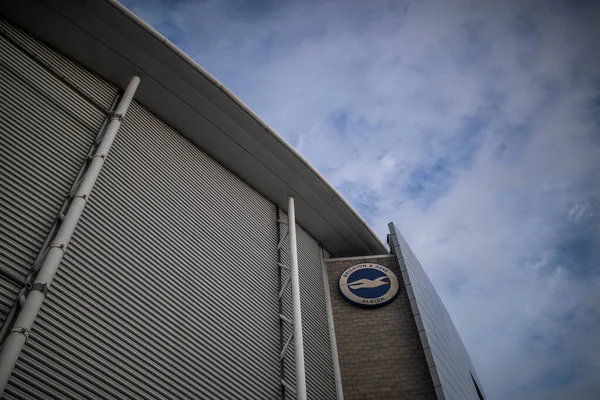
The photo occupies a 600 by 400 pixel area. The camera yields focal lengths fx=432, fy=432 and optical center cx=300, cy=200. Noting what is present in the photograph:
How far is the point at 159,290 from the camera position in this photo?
845 centimetres

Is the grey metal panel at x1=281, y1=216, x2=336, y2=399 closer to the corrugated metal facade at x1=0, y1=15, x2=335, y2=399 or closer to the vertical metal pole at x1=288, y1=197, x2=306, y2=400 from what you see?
the corrugated metal facade at x1=0, y1=15, x2=335, y2=399

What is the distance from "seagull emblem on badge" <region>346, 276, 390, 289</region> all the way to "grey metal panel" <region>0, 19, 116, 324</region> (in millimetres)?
8252

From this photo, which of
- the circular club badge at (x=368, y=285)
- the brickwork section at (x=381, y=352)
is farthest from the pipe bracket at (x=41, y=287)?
the circular club badge at (x=368, y=285)

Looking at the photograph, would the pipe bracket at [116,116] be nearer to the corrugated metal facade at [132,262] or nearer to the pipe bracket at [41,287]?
the corrugated metal facade at [132,262]

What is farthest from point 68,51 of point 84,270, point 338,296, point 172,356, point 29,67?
point 338,296

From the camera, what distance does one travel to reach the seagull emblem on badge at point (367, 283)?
42.7 ft

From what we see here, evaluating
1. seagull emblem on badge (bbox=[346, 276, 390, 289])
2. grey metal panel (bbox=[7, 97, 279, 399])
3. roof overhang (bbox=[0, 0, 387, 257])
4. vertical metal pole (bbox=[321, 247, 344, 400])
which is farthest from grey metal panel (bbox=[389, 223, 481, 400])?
grey metal panel (bbox=[7, 97, 279, 399])

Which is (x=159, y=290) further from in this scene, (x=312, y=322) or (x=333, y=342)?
(x=333, y=342)

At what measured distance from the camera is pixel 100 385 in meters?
6.49

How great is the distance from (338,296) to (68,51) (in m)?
9.67

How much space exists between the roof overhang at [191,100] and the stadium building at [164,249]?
0.04 meters

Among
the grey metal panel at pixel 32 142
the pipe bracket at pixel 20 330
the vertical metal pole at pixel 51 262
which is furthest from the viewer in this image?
the grey metal panel at pixel 32 142

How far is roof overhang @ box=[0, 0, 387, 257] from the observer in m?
9.42

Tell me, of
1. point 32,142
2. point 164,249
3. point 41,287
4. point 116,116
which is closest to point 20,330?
point 41,287
